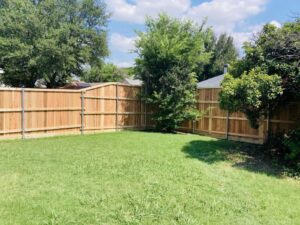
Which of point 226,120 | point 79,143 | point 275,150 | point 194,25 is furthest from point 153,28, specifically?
point 275,150

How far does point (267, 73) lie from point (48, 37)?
660 inches

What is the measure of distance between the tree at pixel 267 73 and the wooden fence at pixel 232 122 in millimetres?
989

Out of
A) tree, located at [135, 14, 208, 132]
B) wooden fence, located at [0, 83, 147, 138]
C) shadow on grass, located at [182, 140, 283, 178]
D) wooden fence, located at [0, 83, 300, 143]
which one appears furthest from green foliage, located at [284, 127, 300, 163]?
wooden fence, located at [0, 83, 147, 138]

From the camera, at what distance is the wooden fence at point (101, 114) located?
10.2 m

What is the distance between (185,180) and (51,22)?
1900 centimetres

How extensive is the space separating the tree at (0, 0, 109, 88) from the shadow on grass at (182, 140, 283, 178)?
14132 millimetres

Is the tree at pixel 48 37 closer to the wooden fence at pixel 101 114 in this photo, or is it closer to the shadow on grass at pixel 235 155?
the wooden fence at pixel 101 114

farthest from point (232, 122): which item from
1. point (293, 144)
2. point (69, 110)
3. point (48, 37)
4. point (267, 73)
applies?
point (48, 37)

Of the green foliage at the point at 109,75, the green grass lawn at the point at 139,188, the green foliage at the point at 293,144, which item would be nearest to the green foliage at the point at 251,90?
the green foliage at the point at 293,144

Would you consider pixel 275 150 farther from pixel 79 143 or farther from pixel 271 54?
pixel 79 143

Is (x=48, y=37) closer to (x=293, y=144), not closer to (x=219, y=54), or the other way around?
(x=293, y=144)

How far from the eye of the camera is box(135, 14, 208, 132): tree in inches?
517

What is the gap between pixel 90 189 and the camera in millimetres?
5176

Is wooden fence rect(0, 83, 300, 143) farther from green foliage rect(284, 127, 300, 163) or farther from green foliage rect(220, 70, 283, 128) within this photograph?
green foliage rect(220, 70, 283, 128)
